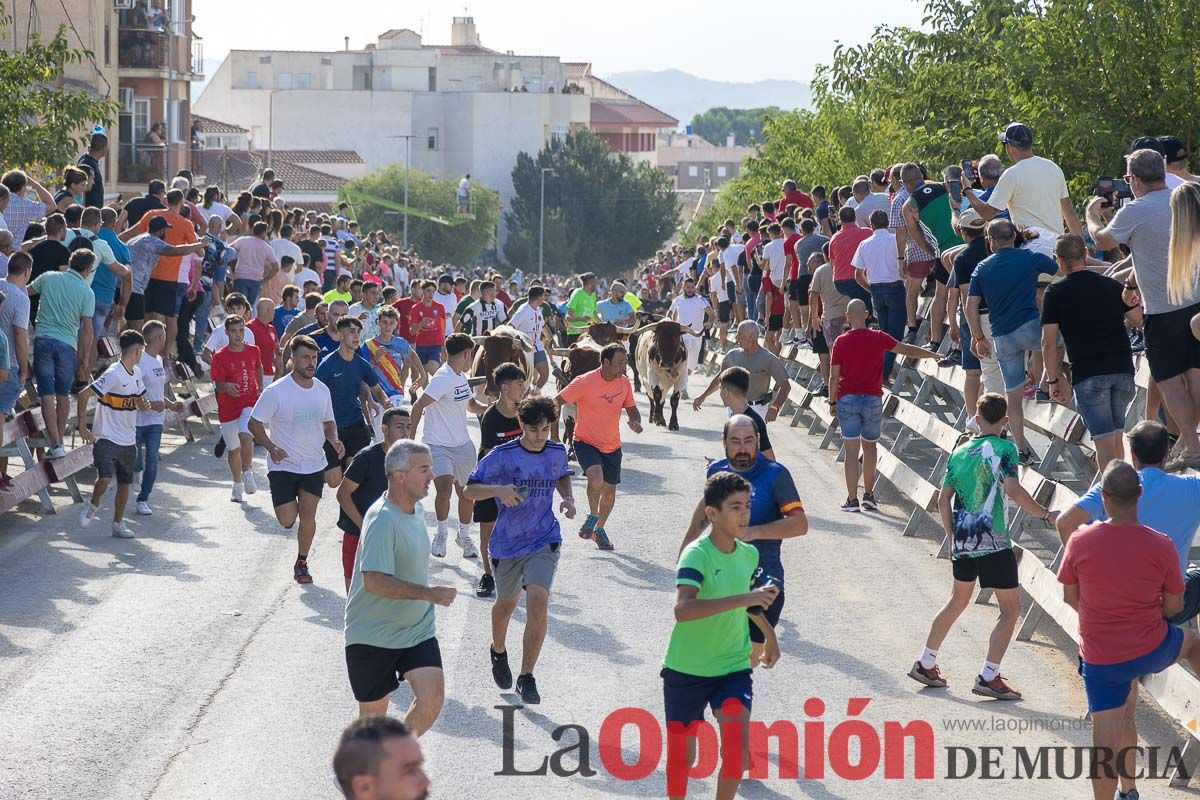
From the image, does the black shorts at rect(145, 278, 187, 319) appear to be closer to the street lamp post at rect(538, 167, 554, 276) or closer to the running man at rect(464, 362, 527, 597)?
the running man at rect(464, 362, 527, 597)

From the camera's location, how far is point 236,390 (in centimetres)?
1752

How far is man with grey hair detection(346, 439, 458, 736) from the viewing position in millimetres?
8258

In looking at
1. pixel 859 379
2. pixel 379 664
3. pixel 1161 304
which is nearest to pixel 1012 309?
pixel 859 379

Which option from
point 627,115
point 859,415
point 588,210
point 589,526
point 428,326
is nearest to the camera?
point 589,526

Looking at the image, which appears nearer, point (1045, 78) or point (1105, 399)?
point (1105, 399)

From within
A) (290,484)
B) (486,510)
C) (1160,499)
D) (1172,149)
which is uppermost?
(1172,149)

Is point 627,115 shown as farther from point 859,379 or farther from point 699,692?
point 699,692

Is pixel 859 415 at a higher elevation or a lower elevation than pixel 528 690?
higher

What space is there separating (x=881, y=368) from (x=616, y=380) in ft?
10.2

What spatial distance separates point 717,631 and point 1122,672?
2046 mm

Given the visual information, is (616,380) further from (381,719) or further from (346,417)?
(381,719)

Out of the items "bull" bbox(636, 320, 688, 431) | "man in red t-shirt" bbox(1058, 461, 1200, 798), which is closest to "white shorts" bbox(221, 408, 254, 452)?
"bull" bbox(636, 320, 688, 431)

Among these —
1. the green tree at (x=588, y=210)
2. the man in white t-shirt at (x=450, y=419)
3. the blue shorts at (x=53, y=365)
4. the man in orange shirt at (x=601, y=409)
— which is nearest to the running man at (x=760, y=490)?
the man in white t-shirt at (x=450, y=419)

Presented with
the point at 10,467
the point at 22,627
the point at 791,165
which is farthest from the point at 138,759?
the point at 791,165
